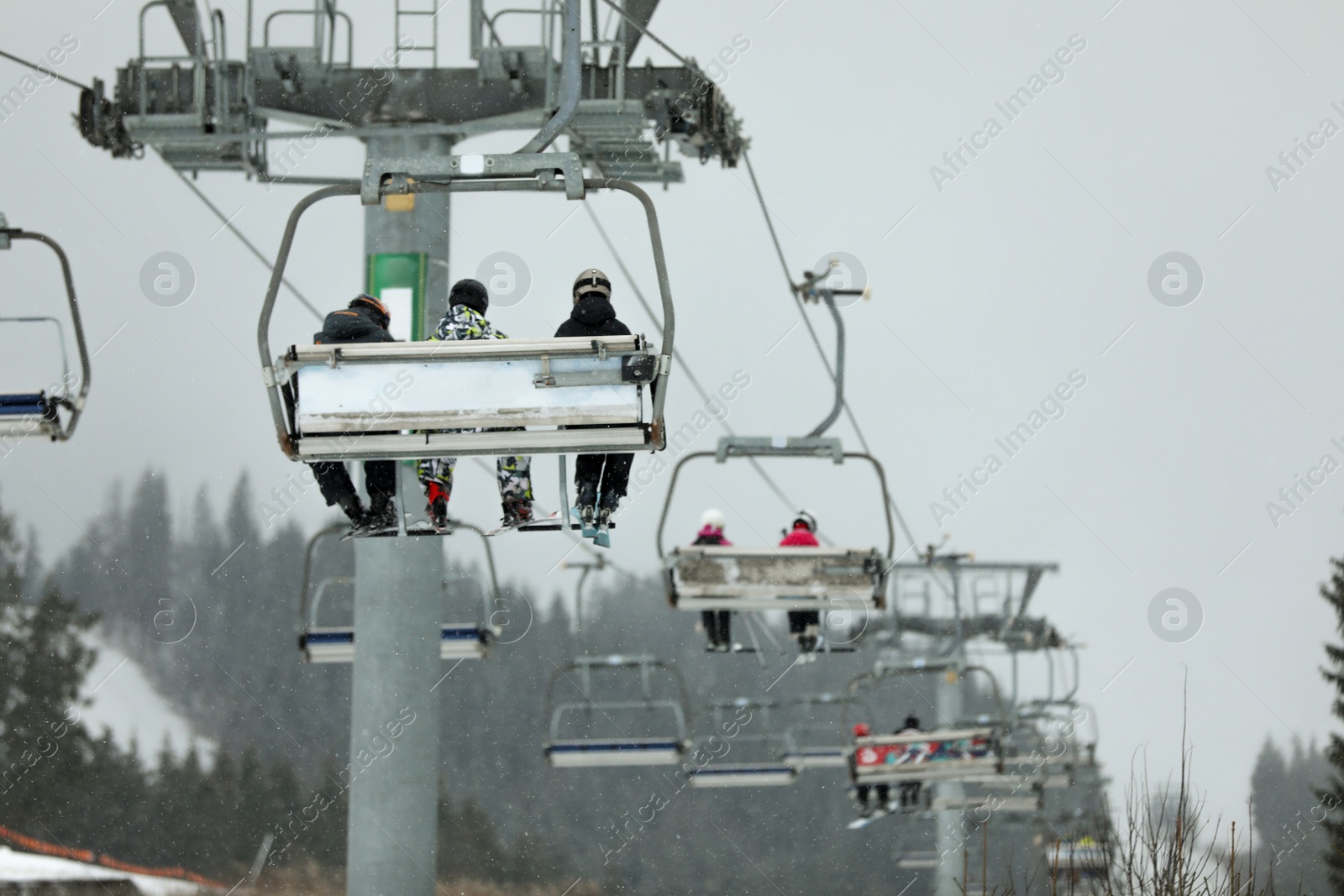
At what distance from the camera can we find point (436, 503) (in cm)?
682

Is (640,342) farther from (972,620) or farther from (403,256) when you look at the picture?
(972,620)

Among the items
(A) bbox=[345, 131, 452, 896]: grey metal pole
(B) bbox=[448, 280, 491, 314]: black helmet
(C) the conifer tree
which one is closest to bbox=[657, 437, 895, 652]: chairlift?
(A) bbox=[345, 131, 452, 896]: grey metal pole

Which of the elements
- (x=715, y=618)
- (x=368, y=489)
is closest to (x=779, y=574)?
(x=368, y=489)

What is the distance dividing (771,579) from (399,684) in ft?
8.15

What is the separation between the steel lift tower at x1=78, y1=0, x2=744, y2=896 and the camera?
383 inches

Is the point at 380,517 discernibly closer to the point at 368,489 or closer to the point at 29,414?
the point at 368,489

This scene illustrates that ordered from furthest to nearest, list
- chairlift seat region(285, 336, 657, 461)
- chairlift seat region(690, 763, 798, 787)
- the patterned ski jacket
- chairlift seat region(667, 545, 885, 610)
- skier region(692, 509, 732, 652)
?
1. chairlift seat region(690, 763, 798, 787)
2. skier region(692, 509, 732, 652)
3. chairlift seat region(667, 545, 885, 610)
4. the patterned ski jacket
5. chairlift seat region(285, 336, 657, 461)

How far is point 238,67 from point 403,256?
73.0 inches

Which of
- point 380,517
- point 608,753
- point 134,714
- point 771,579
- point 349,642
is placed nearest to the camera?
point 380,517

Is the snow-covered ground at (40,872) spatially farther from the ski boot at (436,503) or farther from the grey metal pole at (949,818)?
the ski boot at (436,503)

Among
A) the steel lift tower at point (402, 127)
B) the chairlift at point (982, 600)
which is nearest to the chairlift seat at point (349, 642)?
the steel lift tower at point (402, 127)

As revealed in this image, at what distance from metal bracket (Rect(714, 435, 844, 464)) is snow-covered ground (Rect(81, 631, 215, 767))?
43264mm

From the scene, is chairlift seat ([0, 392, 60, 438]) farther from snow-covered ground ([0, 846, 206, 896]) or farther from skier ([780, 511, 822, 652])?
snow-covered ground ([0, 846, 206, 896])

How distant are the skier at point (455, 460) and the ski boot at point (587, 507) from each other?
0.69 feet
